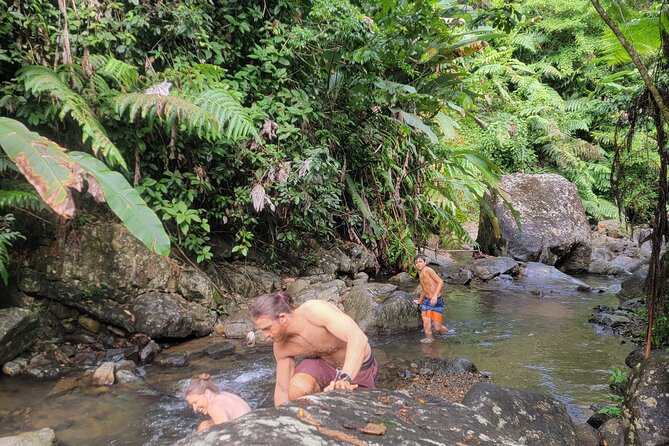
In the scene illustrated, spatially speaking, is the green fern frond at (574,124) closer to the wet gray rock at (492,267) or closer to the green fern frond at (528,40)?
the green fern frond at (528,40)

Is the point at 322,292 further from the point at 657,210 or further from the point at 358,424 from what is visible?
the point at 358,424

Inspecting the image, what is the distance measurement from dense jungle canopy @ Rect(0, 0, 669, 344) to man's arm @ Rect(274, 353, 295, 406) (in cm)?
136

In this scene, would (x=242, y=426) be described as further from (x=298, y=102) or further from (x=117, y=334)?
(x=298, y=102)

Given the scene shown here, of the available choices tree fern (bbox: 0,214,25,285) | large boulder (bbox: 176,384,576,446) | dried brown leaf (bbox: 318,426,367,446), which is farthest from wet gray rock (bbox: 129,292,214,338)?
dried brown leaf (bbox: 318,426,367,446)

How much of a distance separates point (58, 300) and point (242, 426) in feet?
16.5

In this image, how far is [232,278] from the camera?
721cm

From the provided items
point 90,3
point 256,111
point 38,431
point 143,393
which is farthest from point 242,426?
point 90,3

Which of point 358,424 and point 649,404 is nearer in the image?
point 358,424

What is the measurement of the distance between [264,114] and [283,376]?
4.04 meters

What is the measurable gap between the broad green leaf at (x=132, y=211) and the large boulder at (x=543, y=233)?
9161 mm

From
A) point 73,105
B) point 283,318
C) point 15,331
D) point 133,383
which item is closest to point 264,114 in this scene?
point 73,105

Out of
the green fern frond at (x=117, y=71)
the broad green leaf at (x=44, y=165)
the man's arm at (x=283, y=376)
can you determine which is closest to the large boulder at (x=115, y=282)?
the green fern frond at (x=117, y=71)

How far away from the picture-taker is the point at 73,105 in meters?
4.80

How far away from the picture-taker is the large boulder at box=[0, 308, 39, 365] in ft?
15.8
